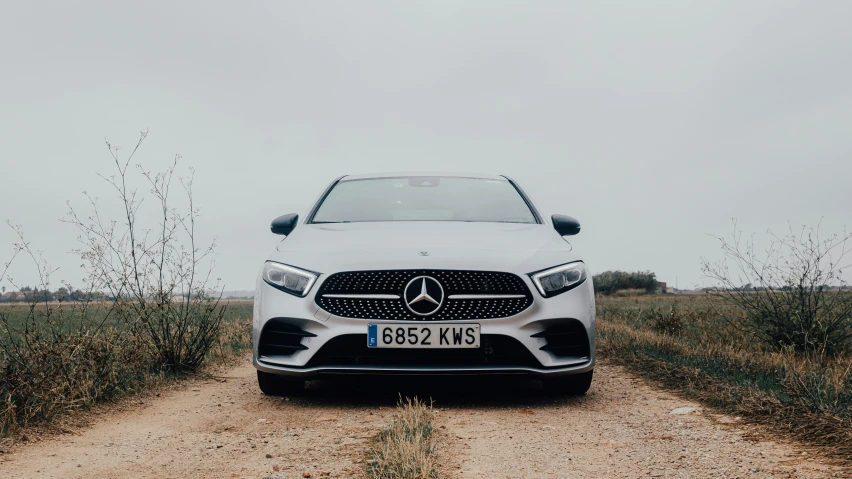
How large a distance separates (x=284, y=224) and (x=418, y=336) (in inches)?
71.0

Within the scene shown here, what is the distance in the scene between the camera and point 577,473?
11.4 ft

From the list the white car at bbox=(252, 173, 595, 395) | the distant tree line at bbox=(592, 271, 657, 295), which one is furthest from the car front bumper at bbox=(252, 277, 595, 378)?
the distant tree line at bbox=(592, 271, 657, 295)

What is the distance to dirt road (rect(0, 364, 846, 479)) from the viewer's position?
11.6 feet

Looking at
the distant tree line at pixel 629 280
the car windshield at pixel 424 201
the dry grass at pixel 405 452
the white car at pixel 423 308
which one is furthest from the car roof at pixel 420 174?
the distant tree line at pixel 629 280

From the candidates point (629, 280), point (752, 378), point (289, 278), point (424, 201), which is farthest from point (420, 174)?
point (629, 280)

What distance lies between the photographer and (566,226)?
5.99 meters

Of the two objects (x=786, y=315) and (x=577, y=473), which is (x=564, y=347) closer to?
(x=577, y=473)

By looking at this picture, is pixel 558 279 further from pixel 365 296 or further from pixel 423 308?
pixel 365 296

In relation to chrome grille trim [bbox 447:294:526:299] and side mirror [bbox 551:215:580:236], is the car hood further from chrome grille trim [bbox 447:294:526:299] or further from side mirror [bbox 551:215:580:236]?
side mirror [bbox 551:215:580:236]

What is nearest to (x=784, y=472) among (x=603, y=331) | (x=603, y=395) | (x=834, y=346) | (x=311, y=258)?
(x=603, y=395)

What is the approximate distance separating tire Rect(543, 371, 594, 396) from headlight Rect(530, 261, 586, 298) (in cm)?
79

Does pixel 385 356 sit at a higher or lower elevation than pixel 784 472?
higher

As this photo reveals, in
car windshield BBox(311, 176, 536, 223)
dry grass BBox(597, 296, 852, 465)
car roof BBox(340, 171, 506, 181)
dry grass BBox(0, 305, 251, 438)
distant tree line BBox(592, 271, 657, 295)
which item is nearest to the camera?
dry grass BBox(597, 296, 852, 465)

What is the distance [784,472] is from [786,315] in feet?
17.8
